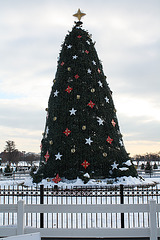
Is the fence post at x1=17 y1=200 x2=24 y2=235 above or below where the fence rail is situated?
above

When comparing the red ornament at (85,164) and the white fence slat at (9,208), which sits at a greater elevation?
the red ornament at (85,164)

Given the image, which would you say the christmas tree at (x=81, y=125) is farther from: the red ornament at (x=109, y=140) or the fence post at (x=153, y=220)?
the fence post at (x=153, y=220)

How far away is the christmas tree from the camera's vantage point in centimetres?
1781

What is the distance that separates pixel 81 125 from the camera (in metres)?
18.4

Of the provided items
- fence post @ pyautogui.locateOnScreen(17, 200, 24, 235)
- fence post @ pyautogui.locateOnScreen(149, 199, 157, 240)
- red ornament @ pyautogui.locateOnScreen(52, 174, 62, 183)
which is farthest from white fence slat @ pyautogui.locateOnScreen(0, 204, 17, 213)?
red ornament @ pyautogui.locateOnScreen(52, 174, 62, 183)

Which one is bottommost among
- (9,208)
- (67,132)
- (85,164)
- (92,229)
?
(92,229)

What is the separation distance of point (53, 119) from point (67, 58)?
5.11 m

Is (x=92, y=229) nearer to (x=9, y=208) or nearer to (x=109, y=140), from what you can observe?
(x=9, y=208)

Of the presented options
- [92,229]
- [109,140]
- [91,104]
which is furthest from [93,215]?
[91,104]

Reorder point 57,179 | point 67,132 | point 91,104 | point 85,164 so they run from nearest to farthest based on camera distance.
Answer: point 57,179 → point 85,164 → point 67,132 → point 91,104

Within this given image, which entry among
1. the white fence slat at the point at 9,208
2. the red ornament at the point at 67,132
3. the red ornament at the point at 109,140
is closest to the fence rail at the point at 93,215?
the white fence slat at the point at 9,208

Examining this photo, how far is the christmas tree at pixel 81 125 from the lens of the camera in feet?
58.4

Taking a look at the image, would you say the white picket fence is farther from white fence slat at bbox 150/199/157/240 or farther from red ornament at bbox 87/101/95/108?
red ornament at bbox 87/101/95/108

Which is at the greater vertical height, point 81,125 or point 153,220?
point 81,125
